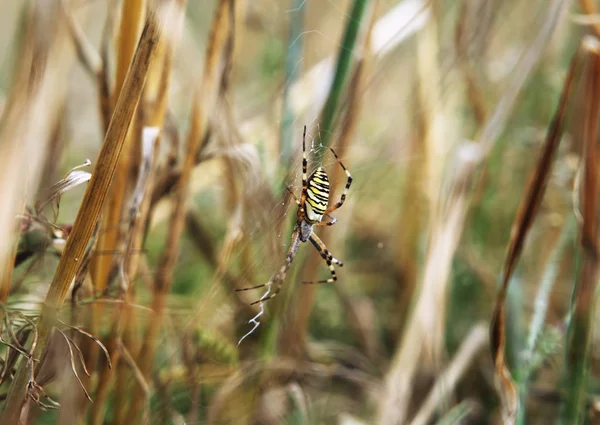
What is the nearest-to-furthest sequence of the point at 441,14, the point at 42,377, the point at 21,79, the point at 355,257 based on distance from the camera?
the point at 21,79, the point at 42,377, the point at 441,14, the point at 355,257

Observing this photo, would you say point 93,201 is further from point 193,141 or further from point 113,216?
point 193,141

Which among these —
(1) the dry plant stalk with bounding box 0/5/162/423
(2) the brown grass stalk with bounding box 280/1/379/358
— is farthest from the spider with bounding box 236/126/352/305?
(1) the dry plant stalk with bounding box 0/5/162/423

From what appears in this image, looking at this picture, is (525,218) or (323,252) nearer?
(525,218)

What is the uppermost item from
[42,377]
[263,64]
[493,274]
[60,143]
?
[263,64]

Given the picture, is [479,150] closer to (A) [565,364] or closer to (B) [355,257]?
(A) [565,364]

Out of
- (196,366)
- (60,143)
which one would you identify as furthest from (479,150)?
(60,143)

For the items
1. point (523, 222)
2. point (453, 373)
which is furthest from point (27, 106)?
point (453, 373)

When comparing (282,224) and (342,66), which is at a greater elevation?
(342,66)
